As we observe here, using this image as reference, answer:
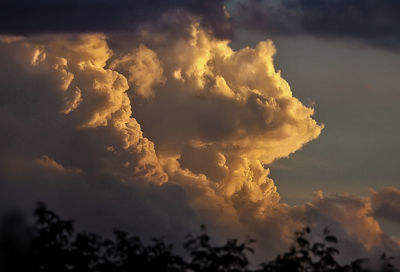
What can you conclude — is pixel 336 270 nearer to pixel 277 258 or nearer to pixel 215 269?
pixel 277 258

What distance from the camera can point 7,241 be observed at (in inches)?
2363

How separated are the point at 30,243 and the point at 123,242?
9248mm

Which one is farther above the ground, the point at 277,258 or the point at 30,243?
the point at 277,258

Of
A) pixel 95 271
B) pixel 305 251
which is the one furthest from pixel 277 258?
pixel 95 271

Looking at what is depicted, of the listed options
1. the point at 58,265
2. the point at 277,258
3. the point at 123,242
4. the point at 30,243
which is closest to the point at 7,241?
the point at 30,243

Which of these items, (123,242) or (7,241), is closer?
(7,241)

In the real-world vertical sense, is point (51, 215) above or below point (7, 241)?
above

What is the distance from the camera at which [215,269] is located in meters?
68.0

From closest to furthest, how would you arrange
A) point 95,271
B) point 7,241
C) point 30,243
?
1. point 7,241
2. point 30,243
3. point 95,271

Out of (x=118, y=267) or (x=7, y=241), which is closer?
(x=7, y=241)

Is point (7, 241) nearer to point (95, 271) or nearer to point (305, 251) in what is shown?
point (95, 271)

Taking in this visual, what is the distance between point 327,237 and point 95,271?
53.2 feet

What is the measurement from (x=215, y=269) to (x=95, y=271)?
27.5 ft

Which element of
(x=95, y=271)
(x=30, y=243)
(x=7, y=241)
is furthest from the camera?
(x=95, y=271)
